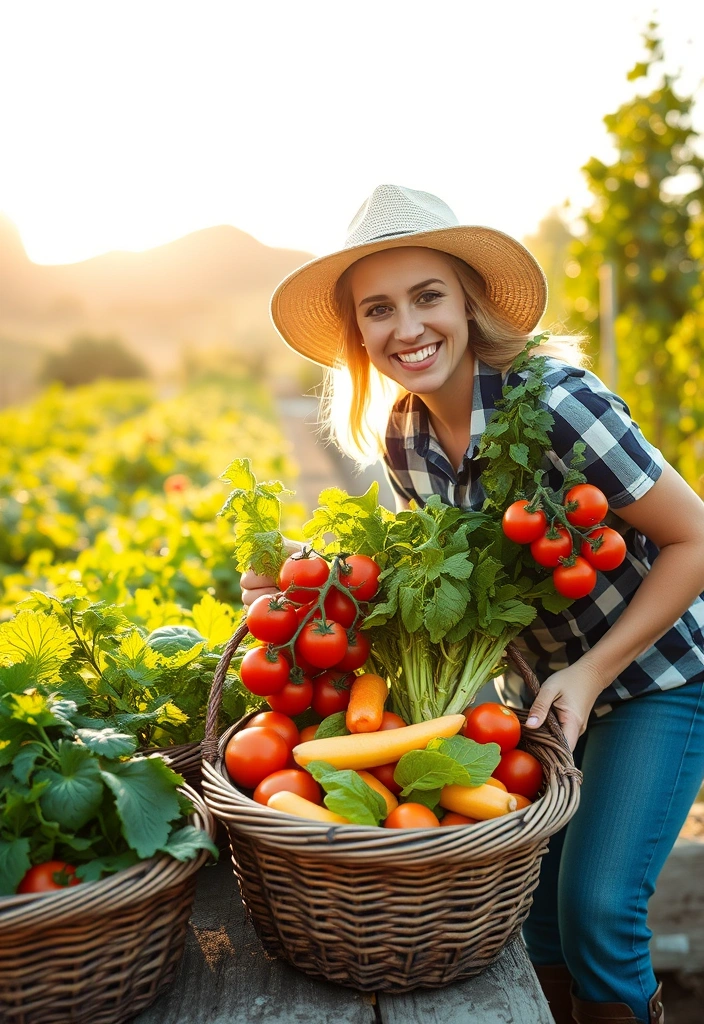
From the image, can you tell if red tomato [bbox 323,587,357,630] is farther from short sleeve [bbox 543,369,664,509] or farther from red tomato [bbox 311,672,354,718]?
short sleeve [bbox 543,369,664,509]

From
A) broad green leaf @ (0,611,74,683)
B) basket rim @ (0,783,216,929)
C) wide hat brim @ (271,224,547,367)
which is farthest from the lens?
wide hat brim @ (271,224,547,367)

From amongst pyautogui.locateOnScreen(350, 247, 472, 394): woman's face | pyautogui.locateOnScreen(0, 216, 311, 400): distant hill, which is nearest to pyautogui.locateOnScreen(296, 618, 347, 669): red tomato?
pyautogui.locateOnScreen(350, 247, 472, 394): woman's face

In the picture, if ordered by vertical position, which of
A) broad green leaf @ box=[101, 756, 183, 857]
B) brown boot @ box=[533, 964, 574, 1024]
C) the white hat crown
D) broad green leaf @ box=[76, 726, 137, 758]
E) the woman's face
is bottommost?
brown boot @ box=[533, 964, 574, 1024]

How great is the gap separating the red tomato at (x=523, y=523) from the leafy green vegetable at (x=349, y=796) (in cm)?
63

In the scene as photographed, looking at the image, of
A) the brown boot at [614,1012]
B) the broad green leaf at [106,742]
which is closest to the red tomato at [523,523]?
the broad green leaf at [106,742]

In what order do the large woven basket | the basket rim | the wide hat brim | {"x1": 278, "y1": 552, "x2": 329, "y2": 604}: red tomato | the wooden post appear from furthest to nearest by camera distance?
the wooden post < the wide hat brim < {"x1": 278, "y1": 552, "x2": 329, "y2": 604}: red tomato < the large woven basket < the basket rim

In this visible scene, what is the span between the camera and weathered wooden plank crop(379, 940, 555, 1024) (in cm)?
159

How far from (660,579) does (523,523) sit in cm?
46

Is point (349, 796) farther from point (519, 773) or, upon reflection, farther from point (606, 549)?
point (606, 549)

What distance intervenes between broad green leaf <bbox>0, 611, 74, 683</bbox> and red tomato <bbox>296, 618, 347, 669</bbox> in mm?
505

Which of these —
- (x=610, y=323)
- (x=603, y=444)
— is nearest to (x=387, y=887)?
(x=603, y=444)

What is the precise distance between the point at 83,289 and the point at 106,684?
356 ft

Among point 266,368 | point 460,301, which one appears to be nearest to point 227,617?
point 460,301

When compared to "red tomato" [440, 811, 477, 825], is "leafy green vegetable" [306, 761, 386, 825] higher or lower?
higher
